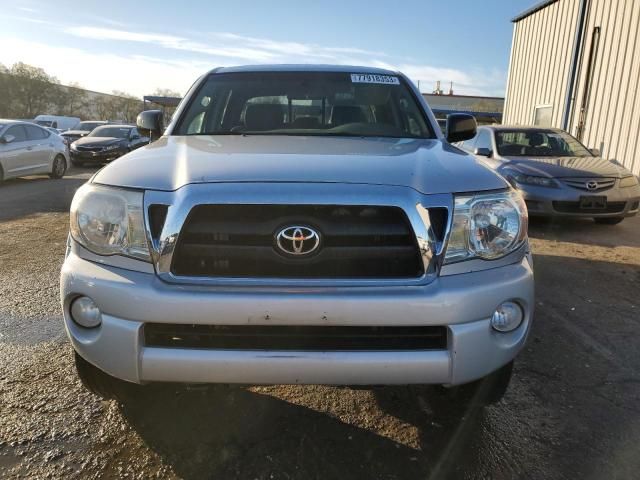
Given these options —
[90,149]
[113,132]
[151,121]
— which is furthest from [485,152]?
[113,132]

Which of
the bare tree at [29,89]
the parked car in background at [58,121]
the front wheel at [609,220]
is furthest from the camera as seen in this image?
the bare tree at [29,89]

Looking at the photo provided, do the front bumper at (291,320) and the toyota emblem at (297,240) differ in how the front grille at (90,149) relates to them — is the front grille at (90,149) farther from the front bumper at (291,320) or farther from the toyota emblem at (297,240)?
the toyota emblem at (297,240)

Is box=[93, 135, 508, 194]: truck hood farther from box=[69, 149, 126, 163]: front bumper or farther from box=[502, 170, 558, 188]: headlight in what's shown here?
box=[69, 149, 126, 163]: front bumper

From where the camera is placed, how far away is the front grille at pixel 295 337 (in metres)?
1.83

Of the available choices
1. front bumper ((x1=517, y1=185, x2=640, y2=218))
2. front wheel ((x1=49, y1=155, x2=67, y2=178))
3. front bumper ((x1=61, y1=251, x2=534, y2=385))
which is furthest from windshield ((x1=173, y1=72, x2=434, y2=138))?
front wheel ((x1=49, y1=155, x2=67, y2=178))

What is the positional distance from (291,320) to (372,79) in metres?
2.27

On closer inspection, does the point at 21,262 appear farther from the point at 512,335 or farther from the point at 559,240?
the point at 559,240

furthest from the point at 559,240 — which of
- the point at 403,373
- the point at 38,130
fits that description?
the point at 38,130

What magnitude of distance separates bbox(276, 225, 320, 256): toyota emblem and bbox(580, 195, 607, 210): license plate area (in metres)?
6.00

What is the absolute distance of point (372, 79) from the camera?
11.4 ft

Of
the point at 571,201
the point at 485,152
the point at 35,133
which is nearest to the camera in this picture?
the point at 571,201

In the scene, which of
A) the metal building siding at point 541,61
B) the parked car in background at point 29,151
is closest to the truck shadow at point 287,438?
the parked car in background at point 29,151

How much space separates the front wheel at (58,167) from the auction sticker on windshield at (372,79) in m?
11.6

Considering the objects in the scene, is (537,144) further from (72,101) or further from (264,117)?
(72,101)
